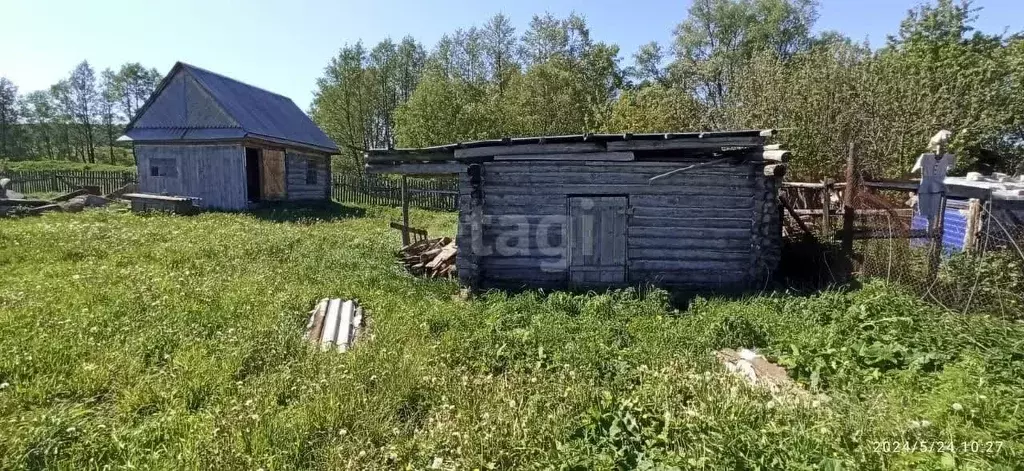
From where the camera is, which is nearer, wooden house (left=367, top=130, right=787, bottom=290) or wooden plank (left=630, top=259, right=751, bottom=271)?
wooden house (left=367, top=130, right=787, bottom=290)

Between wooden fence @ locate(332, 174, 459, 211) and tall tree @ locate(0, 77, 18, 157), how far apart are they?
149 feet

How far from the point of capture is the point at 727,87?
25000 mm

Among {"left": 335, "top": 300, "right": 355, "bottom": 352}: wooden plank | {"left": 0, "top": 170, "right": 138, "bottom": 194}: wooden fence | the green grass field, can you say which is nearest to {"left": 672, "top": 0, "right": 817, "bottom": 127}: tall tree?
the green grass field

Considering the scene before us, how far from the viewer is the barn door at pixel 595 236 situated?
8617 mm

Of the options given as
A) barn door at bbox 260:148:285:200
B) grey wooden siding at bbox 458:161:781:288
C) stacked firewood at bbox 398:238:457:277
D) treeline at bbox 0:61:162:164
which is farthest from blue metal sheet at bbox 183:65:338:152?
treeline at bbox 0:61:162:164

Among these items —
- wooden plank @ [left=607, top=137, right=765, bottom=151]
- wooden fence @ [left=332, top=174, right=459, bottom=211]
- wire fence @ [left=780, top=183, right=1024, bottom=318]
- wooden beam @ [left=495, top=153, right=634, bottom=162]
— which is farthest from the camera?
wooden fence @ [left=332, top=174, right=459, bottom=211]

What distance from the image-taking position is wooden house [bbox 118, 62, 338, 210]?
703 inches

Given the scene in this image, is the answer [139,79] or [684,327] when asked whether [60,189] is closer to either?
[684,327]

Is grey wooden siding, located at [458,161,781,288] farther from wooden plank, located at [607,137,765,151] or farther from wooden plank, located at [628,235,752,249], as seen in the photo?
wooden plank, located at [607,137,765,151]

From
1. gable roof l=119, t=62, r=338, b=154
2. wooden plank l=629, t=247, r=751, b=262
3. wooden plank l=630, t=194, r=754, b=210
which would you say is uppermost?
gable roof l=119, t=62, r=338, b=154

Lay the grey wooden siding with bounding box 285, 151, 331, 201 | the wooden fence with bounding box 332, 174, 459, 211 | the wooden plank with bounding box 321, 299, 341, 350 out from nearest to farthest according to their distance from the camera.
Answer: the wooden plank with bounding box 321, 299, 341, 350, the grey wooden siding with bounding box 285, 151, 331, 201, the wooden fence with bounding box 332, 174, 459, 211

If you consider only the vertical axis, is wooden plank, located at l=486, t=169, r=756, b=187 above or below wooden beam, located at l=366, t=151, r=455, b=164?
below

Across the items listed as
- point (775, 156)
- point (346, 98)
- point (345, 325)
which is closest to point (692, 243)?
point (775, 156)

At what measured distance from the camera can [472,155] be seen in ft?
28.2
